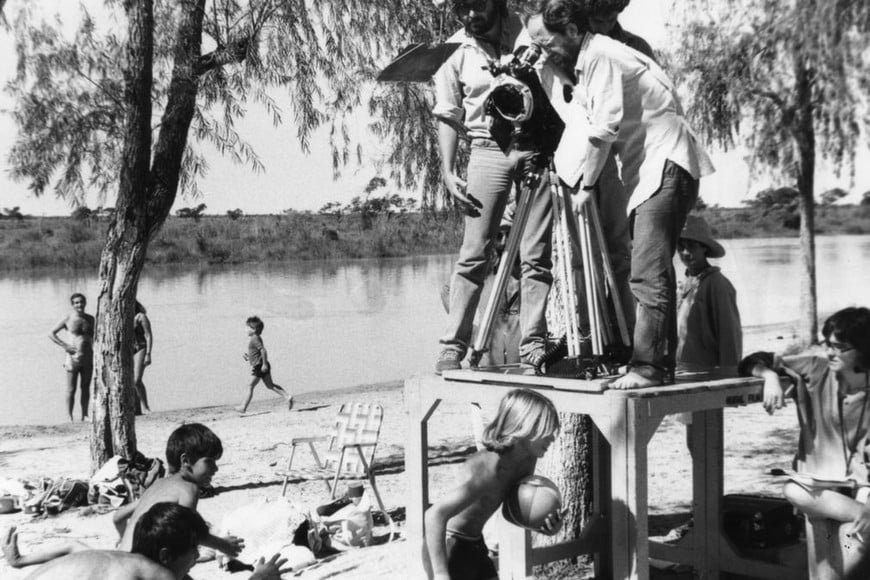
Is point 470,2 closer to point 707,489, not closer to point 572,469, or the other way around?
point 707,489

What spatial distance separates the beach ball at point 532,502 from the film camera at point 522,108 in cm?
175

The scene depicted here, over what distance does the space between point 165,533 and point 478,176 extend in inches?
95.7

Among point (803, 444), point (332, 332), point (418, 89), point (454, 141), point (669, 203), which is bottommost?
point (332, 332)

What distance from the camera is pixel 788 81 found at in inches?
347

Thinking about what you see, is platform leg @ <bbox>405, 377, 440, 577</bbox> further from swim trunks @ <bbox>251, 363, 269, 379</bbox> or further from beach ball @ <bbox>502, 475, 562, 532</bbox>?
swim trunks @ <bbox>251, 363, 269, 379</bbox>

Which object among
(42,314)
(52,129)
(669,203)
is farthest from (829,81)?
(42,314)

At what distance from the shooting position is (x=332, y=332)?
2819cm

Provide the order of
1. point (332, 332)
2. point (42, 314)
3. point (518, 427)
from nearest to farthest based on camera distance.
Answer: point (518, 427)
point (42, 314)
point (332, 332)

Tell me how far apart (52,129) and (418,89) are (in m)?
3.84

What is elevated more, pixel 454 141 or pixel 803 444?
pixel 454 141

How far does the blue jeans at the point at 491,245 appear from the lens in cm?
532

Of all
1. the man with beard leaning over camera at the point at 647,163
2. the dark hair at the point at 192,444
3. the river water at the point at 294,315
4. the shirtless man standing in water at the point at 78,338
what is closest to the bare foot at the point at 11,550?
the dark hair at the point at 192,444

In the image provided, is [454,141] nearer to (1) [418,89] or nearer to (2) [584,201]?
(2) [584,201]

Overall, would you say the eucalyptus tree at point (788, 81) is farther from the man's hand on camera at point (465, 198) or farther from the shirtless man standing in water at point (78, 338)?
the shirtless man standing in water at point (78, 338)
